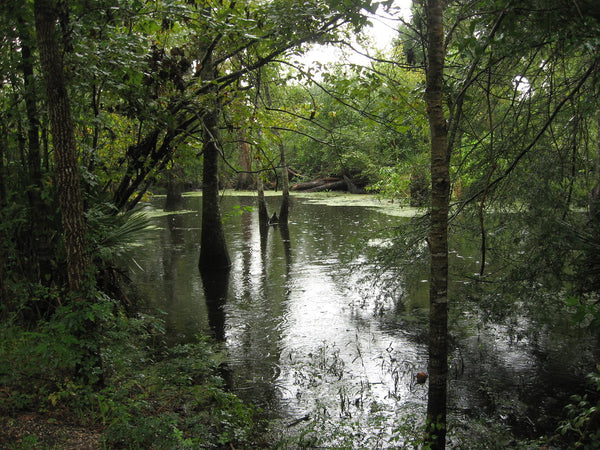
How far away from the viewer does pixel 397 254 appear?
6293mm

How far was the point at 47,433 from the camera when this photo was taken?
3248 mm

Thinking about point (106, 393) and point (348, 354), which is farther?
point (348, 354)

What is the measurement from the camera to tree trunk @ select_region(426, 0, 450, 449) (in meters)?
3.61

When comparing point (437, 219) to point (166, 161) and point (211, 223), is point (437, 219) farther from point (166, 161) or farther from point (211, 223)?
point (211, 223)

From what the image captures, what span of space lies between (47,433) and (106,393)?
673 mm

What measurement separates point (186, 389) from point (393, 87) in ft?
12.4

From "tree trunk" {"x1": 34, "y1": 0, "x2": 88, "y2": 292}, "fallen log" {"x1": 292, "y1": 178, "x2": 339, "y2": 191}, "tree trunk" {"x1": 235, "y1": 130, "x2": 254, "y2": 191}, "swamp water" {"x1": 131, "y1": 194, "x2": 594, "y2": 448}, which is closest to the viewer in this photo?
"tree trunk" {"x1": 34, "y1": 0, "x2": 88, "y2": 292}

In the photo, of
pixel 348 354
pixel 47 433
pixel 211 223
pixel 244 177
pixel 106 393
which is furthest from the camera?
pixel 244 177

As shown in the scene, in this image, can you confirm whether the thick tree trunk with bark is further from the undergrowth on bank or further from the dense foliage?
the undergrowth on bank

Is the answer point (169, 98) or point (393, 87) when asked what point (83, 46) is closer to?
point (169, 98)

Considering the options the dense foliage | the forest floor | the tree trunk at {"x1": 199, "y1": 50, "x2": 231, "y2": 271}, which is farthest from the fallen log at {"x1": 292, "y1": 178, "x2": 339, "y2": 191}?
the forest floor

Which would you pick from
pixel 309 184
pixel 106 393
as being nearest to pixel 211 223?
pixel 106 393

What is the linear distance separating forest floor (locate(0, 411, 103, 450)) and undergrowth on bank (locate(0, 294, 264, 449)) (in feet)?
0.12

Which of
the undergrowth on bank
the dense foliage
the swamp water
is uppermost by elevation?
the dense foliage
